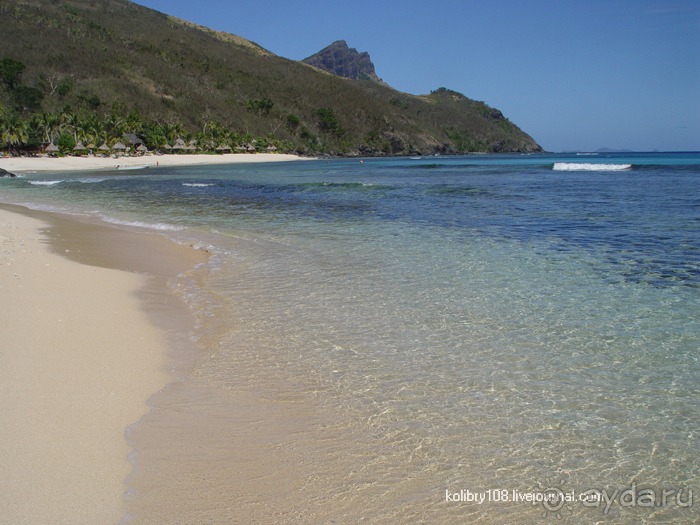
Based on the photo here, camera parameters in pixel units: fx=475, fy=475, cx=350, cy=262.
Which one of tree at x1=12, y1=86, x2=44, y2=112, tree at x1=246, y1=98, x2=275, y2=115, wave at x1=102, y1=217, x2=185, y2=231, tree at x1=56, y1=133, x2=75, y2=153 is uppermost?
tree at x1=246, y1=98, x2=275, y2=115

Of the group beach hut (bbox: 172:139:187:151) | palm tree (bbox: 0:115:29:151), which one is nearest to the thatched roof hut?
beach hut (bbox: 172:139:187:151)

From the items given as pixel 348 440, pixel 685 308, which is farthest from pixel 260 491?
pixel 685 308

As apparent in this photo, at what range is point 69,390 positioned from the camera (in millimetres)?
3705

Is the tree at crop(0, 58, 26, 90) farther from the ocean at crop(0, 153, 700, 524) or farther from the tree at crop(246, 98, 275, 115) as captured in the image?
the ocean at crop(0, 153, 700, 524)

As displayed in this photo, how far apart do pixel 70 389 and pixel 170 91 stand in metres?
122

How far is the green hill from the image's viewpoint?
88.8 meters

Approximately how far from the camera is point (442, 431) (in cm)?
344

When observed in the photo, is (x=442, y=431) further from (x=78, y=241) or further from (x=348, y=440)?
(x=78, y=241)

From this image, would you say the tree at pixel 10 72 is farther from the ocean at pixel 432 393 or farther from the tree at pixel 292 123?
the ocean at pixel 432 393

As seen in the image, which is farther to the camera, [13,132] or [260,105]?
[260,105]

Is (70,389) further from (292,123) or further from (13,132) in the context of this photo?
(292,123)

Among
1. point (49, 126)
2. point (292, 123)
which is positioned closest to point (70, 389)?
point (49, 126)

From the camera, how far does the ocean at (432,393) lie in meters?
2.79

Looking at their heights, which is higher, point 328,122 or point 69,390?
point 328,122
